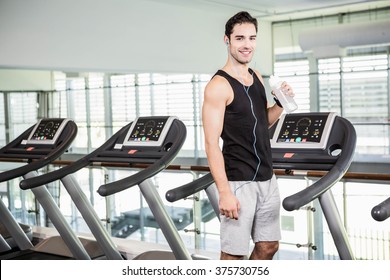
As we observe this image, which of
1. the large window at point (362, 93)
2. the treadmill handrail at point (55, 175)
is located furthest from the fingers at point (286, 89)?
the large window at point (362, 93)

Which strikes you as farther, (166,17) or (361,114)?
(361,114)

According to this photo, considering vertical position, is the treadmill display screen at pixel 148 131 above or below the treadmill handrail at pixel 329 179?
above

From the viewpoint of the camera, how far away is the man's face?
183cm

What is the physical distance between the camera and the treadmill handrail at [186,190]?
200 cm

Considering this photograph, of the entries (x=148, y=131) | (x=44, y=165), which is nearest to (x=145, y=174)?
(x=148, y=131)

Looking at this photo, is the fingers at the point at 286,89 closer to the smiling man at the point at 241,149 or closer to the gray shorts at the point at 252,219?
the smiling man at the point at 241,149

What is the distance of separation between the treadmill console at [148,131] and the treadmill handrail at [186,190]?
0.62 m

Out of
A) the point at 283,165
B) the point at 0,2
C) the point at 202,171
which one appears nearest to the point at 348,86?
the point at 0,2

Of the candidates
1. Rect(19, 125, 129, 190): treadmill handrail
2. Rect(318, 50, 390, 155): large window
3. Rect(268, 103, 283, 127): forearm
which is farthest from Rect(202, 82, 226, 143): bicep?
Rect(318, 50, 390, 155): large window

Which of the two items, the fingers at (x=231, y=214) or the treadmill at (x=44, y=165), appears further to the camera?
the treadmill at (x=44, y=165)
